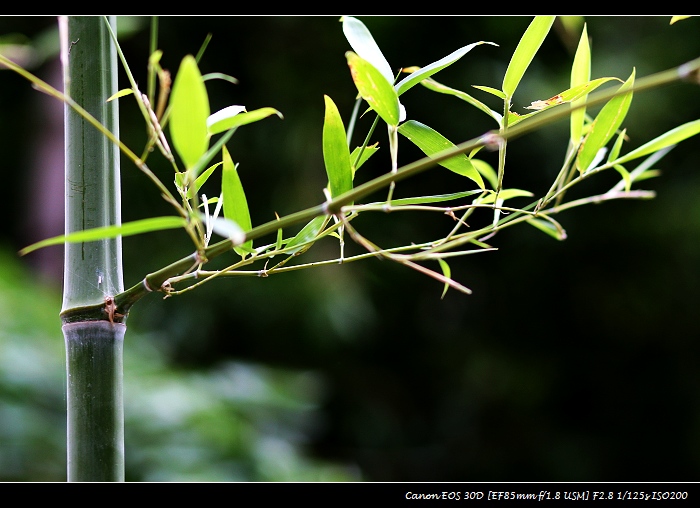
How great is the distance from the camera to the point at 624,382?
1.64 metres

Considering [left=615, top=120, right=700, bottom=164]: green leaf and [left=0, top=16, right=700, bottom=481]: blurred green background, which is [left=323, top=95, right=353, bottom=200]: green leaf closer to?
[left=615, top=120, right=700, bottom=164]: green leaf

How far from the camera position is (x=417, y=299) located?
1.62 metres

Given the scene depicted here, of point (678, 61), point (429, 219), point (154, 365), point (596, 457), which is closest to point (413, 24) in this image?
point (429, 219)

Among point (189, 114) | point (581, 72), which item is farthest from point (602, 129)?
point (189, 114)

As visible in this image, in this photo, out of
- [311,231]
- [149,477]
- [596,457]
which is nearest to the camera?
[311,231]

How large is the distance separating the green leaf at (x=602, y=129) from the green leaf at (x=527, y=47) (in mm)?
27

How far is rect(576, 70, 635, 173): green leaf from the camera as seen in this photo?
203 mm

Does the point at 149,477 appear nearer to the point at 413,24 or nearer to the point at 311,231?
the point at 311,231

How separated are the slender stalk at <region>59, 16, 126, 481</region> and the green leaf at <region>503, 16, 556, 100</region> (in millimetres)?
121

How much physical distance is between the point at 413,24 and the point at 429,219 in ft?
1.37

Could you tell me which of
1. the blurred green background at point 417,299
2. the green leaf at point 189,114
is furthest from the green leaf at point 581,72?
the blurred green background at point 417,299

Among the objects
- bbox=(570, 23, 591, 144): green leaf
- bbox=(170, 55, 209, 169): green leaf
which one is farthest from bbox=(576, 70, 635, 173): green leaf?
bbox=(170, 55, 209, 169): green leaf

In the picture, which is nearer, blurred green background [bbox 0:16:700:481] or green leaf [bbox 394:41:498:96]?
green leaf [bbox 394:41:498:96]

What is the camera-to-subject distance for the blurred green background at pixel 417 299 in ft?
4.17
